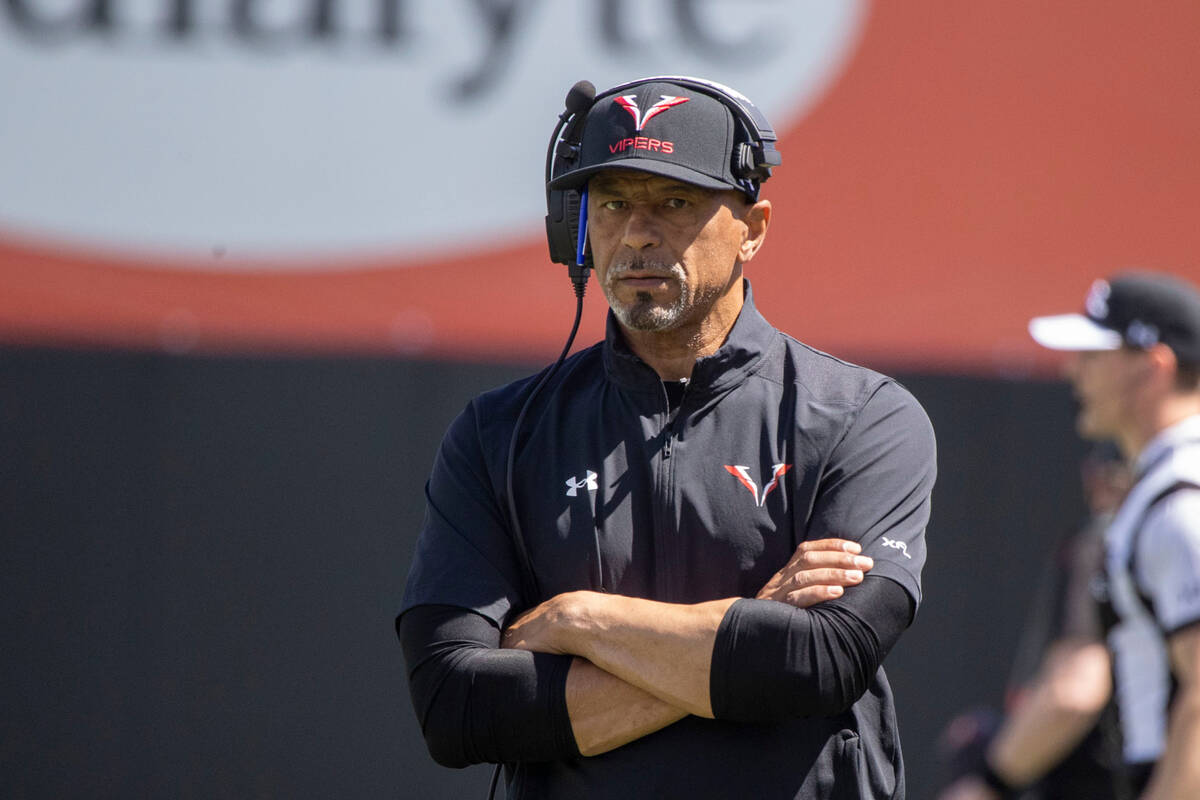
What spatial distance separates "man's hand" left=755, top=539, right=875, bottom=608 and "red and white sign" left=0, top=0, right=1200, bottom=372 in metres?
2.67

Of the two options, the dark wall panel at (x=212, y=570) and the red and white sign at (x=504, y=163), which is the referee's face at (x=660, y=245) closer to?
the red and white sign at (x=504, y=163)

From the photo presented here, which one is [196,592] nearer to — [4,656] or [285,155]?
[4,656]

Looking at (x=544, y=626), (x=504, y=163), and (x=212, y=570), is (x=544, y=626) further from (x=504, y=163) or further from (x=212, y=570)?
(x=504, y=163)

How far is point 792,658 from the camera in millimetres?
1852

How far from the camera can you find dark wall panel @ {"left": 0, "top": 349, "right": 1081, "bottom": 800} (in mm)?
4449

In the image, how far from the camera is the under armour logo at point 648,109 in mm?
2020

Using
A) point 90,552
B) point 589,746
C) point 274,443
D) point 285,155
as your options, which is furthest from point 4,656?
point 589,746

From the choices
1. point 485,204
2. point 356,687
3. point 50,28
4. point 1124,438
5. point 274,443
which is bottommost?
point 356,687

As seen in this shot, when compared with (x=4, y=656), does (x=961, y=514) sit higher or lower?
higher

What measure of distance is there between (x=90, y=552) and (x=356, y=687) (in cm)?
99

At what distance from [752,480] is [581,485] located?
25cm

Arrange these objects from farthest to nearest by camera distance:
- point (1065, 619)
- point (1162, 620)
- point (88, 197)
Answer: point (88, 197) < point (1065, 619) < point (1162, 620)

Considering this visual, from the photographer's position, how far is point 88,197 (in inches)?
186

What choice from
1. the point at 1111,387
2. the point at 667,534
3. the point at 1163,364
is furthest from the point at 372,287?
the point at 667,534
